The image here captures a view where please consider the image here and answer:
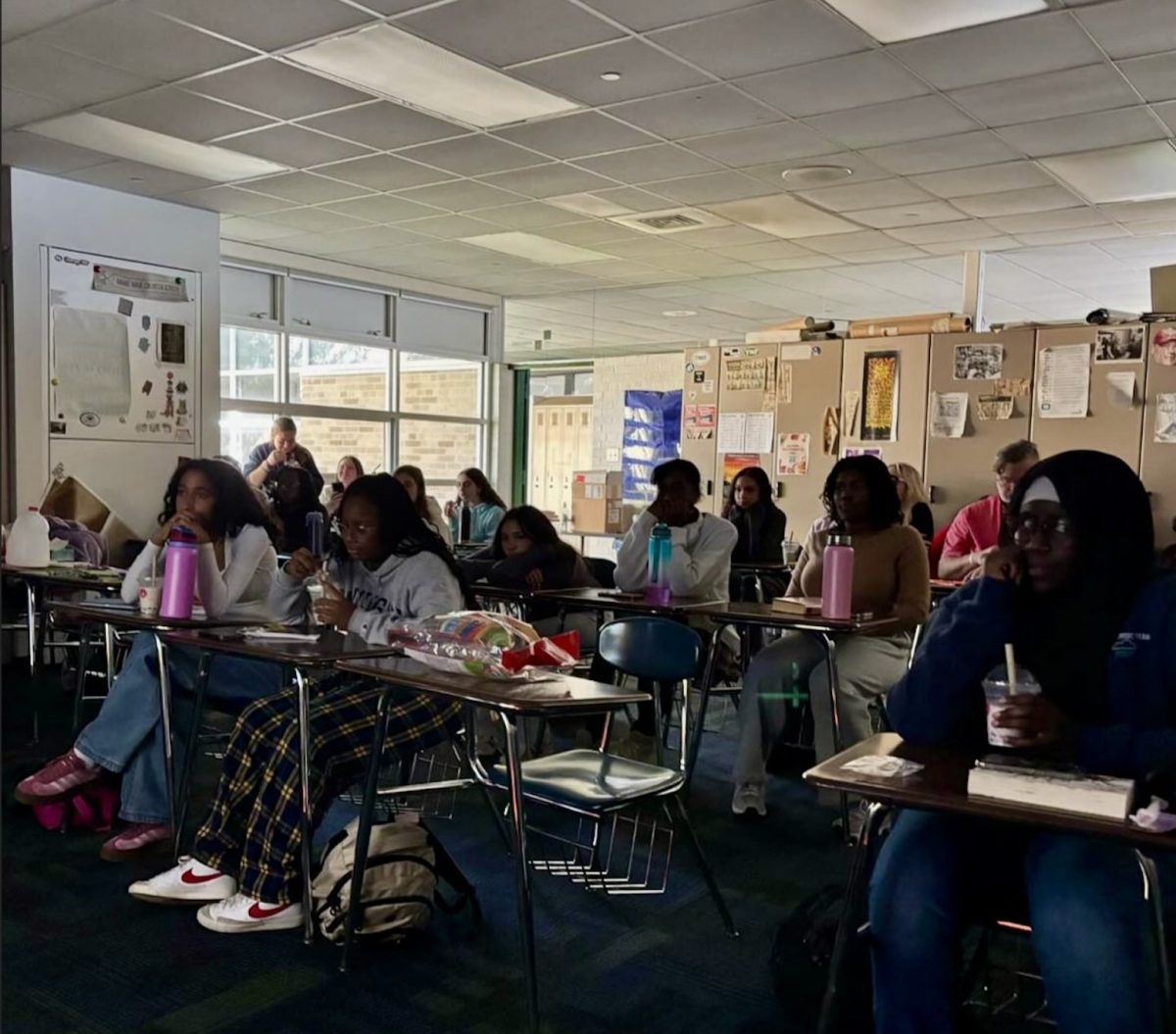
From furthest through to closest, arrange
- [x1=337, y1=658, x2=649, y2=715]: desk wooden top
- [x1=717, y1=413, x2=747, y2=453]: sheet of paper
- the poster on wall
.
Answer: [x1=717, y1=413, x2=747, y2=453]: sheet of paper → the poster on wall → [x1=337, y1=658, x2=649, y2=715]: desk wooden top

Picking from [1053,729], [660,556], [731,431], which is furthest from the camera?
[731,431]

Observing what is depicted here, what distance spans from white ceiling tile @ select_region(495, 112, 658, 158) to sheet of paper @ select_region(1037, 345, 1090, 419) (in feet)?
7.91

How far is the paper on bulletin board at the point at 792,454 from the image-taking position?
6660 mm

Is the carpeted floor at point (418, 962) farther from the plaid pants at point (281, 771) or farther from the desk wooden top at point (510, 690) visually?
the desk wooden top at point (510, 690)

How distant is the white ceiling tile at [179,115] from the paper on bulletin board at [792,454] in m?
3.44

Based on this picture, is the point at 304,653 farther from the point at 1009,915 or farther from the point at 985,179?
the point at 985,179

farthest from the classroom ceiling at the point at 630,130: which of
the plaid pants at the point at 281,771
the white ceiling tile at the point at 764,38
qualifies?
the plaid pants at the point at 281,771

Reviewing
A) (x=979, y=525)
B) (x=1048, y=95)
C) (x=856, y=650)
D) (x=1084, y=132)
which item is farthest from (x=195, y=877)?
(x=1084, y=132)

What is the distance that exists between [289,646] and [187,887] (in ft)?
2.27

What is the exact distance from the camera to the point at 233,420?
7.68 meters

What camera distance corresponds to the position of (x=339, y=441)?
866 cm

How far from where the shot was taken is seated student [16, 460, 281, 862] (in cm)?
304

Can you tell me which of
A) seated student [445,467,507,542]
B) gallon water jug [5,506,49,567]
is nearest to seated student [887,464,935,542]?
seated student [445,467,507,542]

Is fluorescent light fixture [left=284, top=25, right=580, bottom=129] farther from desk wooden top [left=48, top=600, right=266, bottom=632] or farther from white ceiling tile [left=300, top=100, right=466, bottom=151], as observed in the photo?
desk wooden top [left=48, top=600, right=266, bottom=632]
